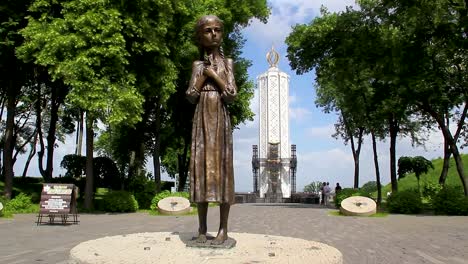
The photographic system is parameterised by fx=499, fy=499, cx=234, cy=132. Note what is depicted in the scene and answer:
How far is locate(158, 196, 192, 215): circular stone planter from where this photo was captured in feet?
77.1

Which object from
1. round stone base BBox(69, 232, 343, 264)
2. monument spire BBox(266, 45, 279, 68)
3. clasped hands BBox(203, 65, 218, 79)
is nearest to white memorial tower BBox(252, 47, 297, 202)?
monument spire BBox(266, 45, 279, 68)

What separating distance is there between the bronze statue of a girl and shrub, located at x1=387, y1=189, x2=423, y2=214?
739 inches

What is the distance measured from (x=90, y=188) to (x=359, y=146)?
70.0 feet

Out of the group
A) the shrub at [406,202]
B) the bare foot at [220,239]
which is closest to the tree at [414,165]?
the shrub at [406,202]

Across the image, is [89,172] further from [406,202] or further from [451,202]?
[451,202]

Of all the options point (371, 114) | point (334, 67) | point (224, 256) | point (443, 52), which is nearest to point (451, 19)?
point (443, 52)

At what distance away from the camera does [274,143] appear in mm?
45406

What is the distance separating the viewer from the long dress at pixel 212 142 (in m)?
8.12

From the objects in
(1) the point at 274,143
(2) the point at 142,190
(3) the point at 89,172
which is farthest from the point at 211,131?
(1) the point at 274,143

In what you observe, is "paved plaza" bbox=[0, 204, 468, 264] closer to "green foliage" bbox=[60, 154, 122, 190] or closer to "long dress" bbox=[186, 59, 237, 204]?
"long dress" bbox=[186, 59, 237, 204]

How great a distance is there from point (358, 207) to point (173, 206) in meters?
8.65

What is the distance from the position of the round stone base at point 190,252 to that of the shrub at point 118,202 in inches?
643

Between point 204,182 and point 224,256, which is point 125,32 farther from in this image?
point 224,256

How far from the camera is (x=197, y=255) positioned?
7164 millimetres
